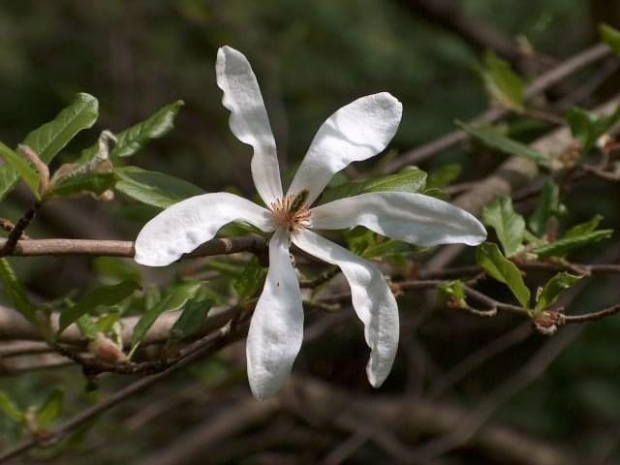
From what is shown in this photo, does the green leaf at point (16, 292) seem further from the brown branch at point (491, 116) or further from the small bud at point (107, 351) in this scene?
the brown branch at point (491, 116)

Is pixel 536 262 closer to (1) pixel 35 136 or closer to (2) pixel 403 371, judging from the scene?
(1) pixel 35 136

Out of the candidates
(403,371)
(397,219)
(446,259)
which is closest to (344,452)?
(446,259)

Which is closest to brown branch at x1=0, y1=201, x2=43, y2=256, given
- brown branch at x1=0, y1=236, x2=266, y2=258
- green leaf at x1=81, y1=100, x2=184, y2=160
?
brown branch at x1=0, y1=236, x2=266, y2=258

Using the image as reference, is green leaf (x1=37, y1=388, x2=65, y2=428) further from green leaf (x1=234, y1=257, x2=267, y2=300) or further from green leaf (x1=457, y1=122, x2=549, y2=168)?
green leaf (x1=457, y1=122, x2=549, y2=168)

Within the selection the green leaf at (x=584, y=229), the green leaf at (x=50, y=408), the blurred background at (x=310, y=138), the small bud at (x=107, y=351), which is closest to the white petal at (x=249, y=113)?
the small bud at (x=107, y=351)

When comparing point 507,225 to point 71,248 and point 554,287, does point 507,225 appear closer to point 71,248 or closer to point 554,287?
point 554,287
